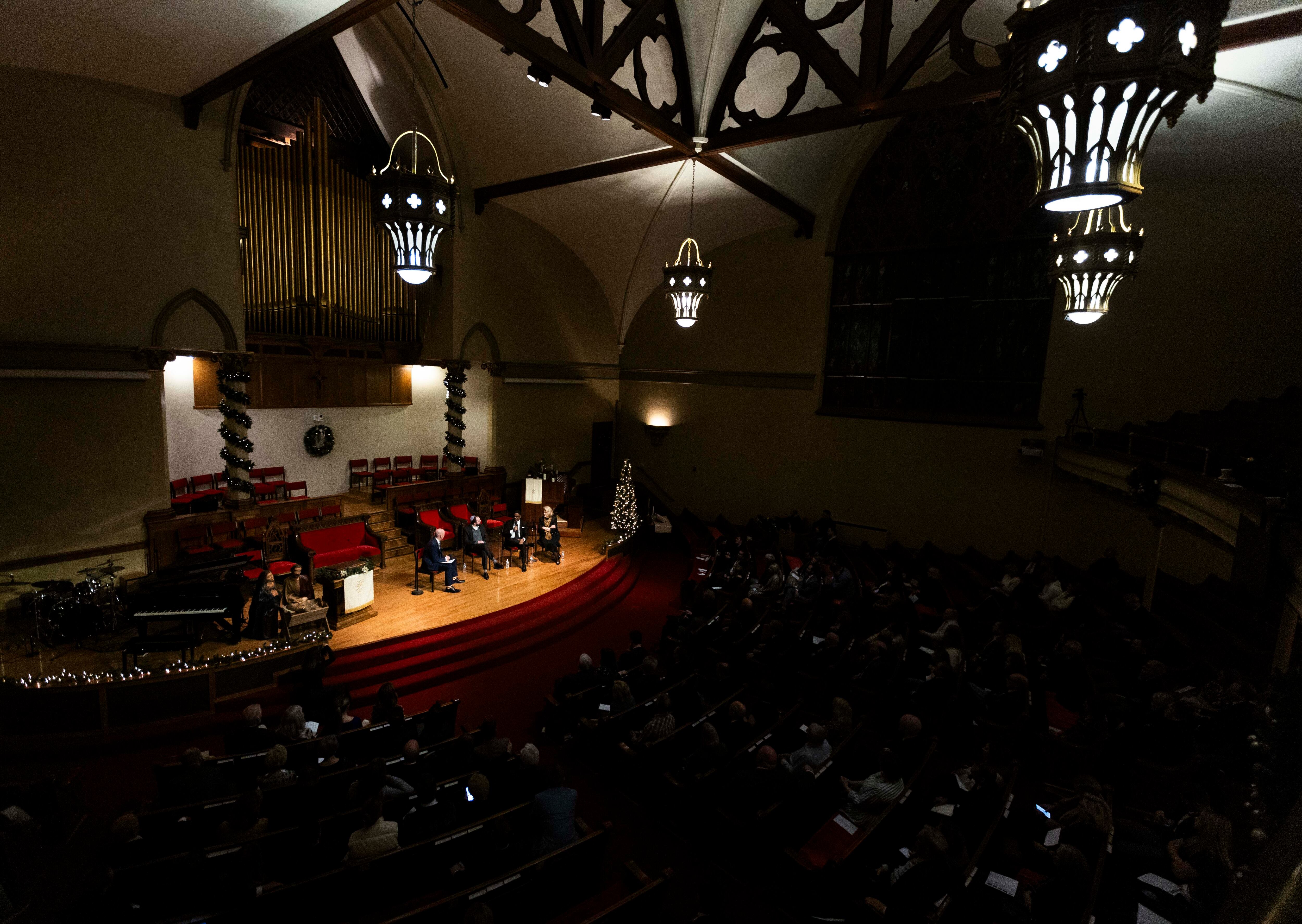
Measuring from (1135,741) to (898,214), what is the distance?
29.3ft

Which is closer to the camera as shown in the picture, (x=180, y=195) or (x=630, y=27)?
(x=630, y=27)

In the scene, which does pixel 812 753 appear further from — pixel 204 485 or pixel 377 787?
pixel 204 485

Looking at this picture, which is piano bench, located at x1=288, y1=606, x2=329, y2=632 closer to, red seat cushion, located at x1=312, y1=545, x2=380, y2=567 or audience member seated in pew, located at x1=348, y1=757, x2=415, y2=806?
red seat cushion, located at x1=312, y1=545, x2=380, y2=567

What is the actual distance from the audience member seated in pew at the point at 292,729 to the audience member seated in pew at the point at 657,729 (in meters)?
2.48

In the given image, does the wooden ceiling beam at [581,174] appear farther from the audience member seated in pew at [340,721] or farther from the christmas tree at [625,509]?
the audience member seated in pew at [340,721]

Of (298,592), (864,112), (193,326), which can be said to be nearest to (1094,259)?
(864,112)

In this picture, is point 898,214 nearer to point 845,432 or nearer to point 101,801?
point 845,432

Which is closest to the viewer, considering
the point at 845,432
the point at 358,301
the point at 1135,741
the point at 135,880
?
the point at 135,880

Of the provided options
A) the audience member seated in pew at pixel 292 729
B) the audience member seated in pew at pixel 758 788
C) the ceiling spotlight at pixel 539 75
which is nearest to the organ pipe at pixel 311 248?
the ceiling spotlight at pixel 539 75

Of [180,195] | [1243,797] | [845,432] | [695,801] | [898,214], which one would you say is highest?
[898,214]

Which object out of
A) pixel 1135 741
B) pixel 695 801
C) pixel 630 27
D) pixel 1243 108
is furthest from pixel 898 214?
pixel 695 801

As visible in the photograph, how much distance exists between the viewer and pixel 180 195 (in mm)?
7961

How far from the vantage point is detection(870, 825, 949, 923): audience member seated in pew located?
3.34 m

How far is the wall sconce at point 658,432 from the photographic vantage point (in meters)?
14.4
